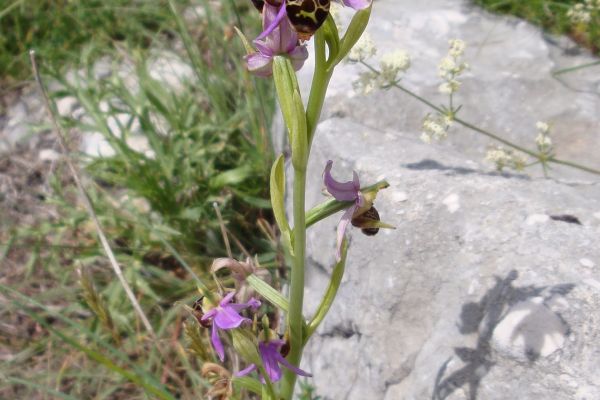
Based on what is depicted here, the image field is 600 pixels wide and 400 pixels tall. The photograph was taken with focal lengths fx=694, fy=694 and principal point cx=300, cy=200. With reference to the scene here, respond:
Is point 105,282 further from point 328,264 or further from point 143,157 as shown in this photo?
point 328,264

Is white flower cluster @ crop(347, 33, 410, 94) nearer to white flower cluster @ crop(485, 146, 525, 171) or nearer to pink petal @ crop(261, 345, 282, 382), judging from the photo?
white flower cluster @ crop(485, 146, 525, 171)

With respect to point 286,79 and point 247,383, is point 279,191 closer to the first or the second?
point 286,79

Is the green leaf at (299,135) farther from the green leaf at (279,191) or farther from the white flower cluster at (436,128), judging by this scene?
the white flower cluster at (436,128)

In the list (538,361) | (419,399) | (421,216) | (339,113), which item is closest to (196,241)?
(339,113)

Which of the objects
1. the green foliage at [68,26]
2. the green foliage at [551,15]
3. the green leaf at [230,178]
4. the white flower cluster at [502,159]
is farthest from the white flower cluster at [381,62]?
the green foliage at [68,26]

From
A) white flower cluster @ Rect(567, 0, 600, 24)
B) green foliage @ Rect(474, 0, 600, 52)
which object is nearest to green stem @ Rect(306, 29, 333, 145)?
white flower cluster @ Rect(567, 0, 600, 24)

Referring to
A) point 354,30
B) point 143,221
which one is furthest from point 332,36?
point 143,221
